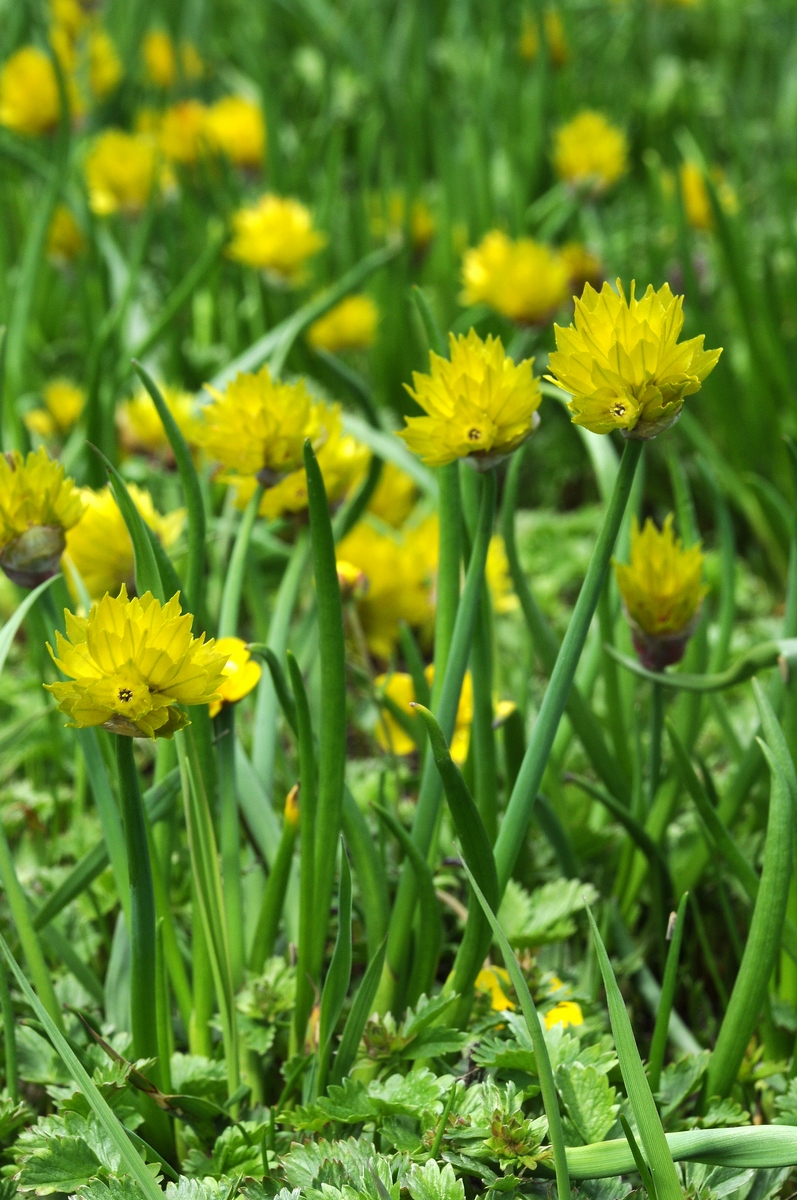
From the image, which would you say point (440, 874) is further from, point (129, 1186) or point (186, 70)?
point (186, 70)

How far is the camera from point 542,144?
263 centimetres

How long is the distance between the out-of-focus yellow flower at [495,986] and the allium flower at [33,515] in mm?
452

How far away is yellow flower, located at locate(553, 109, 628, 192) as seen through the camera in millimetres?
2135

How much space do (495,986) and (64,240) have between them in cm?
176

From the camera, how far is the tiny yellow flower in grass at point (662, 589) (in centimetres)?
86

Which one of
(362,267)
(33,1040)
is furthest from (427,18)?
(33,1040)

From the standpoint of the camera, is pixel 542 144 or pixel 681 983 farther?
pixel 542 144

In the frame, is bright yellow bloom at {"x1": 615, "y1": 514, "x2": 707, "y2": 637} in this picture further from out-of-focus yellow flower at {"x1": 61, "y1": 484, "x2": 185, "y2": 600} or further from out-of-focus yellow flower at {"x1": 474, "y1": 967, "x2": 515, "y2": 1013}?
out-of-focus yellow flower at {"x1": 61, "y1": 484, "x2": 185, "y2": 600}

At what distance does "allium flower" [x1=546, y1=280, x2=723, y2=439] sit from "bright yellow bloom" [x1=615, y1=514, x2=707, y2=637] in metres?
0.28

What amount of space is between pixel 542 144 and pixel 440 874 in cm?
216

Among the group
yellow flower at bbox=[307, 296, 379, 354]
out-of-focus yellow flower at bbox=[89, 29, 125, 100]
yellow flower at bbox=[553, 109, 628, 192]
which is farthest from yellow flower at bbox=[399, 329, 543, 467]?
out-of-focus yellow flower at bbox=[89, 29, 125, 100]

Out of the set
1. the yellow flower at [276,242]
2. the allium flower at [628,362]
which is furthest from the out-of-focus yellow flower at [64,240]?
the allium flower at [628,362]

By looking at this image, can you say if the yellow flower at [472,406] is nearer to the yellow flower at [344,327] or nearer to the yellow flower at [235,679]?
the yellow flower at [235,679]

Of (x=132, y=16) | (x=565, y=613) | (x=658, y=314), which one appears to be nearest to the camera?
(x=658, y=314)
